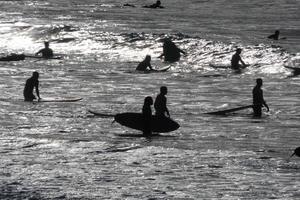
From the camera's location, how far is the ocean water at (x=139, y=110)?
58.8 feet

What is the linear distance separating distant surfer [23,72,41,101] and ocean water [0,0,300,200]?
32 centimetres

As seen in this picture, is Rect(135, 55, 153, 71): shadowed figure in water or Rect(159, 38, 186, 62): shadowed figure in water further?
Rect(159, 38, 186, 62): shadowed figure in water

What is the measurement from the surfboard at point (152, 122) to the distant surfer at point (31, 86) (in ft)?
22.2

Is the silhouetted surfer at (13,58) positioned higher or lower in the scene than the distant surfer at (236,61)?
lower

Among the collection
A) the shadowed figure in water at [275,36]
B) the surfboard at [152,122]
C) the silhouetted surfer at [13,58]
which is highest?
the surfboard at [152,122]

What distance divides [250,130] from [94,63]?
2362 centimetres

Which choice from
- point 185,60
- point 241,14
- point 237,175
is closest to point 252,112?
point 237,175

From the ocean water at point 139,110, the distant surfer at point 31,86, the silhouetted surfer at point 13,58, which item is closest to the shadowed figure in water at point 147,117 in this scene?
the ocean water at point 139,110

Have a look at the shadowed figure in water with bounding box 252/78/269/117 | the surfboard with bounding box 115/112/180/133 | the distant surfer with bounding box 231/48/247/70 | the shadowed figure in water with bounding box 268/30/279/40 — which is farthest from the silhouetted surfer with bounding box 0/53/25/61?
the surfboard with bounding box 115/112/180/133

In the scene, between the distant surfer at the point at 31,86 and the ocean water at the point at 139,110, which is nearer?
the ocean water at the point at 139,110

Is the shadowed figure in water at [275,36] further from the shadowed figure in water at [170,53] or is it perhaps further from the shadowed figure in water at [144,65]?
the shadowed figure in water at [144,65]

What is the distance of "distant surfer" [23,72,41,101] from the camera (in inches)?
1166

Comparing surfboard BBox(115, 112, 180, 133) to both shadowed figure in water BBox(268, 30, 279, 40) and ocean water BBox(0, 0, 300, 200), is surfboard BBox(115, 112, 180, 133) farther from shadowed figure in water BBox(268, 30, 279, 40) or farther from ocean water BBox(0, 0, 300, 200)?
shadowed figure in water BBox(268, 30, 279, 40)

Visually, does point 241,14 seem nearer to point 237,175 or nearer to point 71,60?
point 71,60
